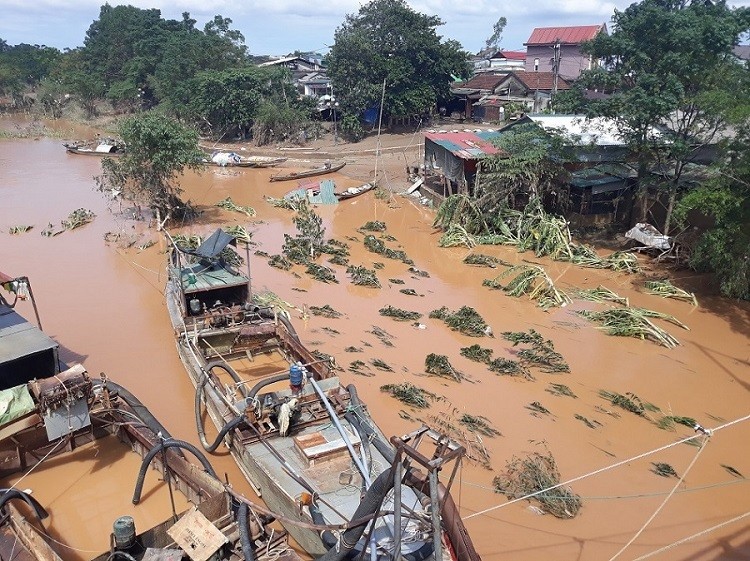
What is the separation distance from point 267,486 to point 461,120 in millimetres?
38744

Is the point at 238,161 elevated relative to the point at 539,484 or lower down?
elevated

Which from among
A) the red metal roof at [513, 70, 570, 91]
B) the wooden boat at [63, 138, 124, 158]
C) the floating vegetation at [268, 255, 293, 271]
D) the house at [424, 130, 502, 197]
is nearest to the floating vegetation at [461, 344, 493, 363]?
the floating vegetation at [268, 255, 293, 271]

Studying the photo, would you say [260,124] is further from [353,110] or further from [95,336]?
[95,336]

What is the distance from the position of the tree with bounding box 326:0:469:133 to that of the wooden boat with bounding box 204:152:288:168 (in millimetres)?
6437

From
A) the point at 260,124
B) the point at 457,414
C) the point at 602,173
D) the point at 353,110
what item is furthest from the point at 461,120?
the point at 457,414

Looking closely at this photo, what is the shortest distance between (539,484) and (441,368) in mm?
3663

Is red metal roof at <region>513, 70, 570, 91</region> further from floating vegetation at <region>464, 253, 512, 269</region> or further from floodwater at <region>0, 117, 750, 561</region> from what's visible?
floating vegetation at <region>464, 253, 512, 269</region>

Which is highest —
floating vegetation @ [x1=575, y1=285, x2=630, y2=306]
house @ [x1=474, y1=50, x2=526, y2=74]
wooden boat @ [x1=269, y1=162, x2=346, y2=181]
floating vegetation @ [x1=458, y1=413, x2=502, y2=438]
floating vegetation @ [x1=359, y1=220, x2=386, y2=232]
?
house @ [x1=474, y1=50, x2=526, y2=74]

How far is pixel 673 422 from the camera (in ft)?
33.8

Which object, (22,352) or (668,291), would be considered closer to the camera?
(22,352)

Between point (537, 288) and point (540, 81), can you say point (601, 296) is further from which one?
point (540, 81)

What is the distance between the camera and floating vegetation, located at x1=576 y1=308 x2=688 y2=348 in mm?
13430

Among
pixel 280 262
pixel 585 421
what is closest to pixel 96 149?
pixel 280 262

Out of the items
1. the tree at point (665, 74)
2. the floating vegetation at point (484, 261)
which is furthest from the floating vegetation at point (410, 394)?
the tree at point (665, 74)
